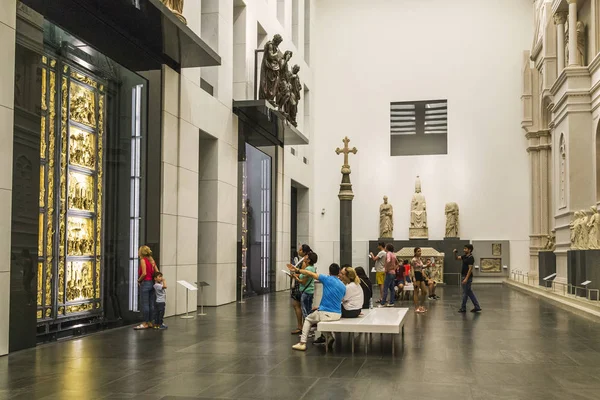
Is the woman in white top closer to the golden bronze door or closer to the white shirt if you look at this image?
the white shirt

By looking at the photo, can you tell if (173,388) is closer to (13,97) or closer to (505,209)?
(13,97)

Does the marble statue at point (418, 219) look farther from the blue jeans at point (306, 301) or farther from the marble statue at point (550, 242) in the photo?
the blue jeans at point (306, 301)

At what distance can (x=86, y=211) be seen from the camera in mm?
12336

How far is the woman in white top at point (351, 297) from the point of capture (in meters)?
10.7

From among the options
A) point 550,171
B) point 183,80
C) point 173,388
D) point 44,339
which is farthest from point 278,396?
point 550,171

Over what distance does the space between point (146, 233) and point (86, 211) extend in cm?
217

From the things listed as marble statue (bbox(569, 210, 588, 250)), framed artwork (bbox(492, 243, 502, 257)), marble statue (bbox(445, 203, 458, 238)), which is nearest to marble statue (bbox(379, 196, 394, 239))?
marble statue (bbox(445, 203, 458, 238))

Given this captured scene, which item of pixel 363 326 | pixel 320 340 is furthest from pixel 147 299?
pixel 363 326

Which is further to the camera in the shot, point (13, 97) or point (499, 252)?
point (499, 252)

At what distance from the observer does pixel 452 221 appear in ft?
105

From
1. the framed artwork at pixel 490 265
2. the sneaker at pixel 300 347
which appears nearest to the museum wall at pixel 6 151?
the sneaker at pixel 300 347

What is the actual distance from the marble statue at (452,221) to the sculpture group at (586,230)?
10.9 m

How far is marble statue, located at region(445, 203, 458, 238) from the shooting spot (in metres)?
31.8

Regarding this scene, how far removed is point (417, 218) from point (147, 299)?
835 inches
